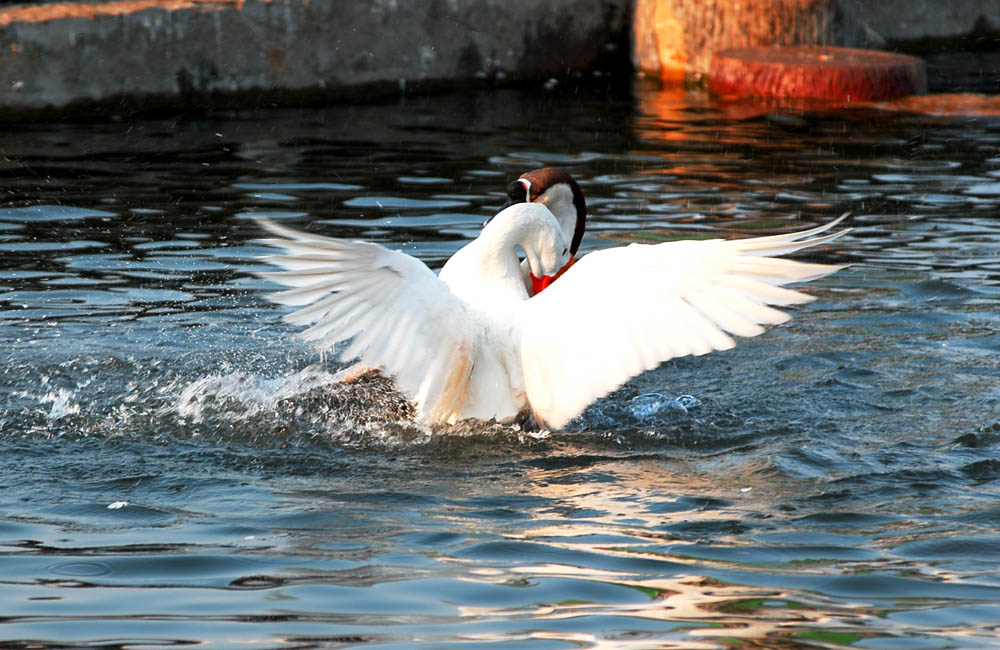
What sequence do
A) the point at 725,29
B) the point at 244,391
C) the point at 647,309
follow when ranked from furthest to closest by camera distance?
the point at 725,29 → the point at 244,391 → the point at 647,309

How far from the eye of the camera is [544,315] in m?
5.31

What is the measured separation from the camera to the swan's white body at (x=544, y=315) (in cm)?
494

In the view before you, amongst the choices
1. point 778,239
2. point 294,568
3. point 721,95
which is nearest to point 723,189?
point 721,95

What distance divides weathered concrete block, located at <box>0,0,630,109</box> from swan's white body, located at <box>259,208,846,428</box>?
7527 millimetres

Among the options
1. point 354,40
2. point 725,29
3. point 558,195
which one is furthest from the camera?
point 725,29

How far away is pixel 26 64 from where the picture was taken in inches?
459

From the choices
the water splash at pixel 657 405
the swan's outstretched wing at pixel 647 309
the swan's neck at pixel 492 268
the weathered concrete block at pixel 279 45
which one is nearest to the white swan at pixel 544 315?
the swan's outstretched wing at pixel 647 309

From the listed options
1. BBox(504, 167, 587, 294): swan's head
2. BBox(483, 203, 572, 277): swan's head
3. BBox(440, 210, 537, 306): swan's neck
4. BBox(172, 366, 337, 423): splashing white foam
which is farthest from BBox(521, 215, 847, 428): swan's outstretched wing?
BBox(504, 167, 587, 294): swan's head

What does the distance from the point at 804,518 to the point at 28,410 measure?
3160mm

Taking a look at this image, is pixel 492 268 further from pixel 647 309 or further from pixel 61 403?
Answer: pixel 61 403

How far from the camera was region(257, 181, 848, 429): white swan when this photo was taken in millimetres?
4934

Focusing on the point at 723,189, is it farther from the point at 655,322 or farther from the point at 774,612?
the point at 774,612

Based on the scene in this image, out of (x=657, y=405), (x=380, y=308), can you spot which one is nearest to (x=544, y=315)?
(x=380, y=308)

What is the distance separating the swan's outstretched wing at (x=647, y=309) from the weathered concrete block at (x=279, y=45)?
310 inches
